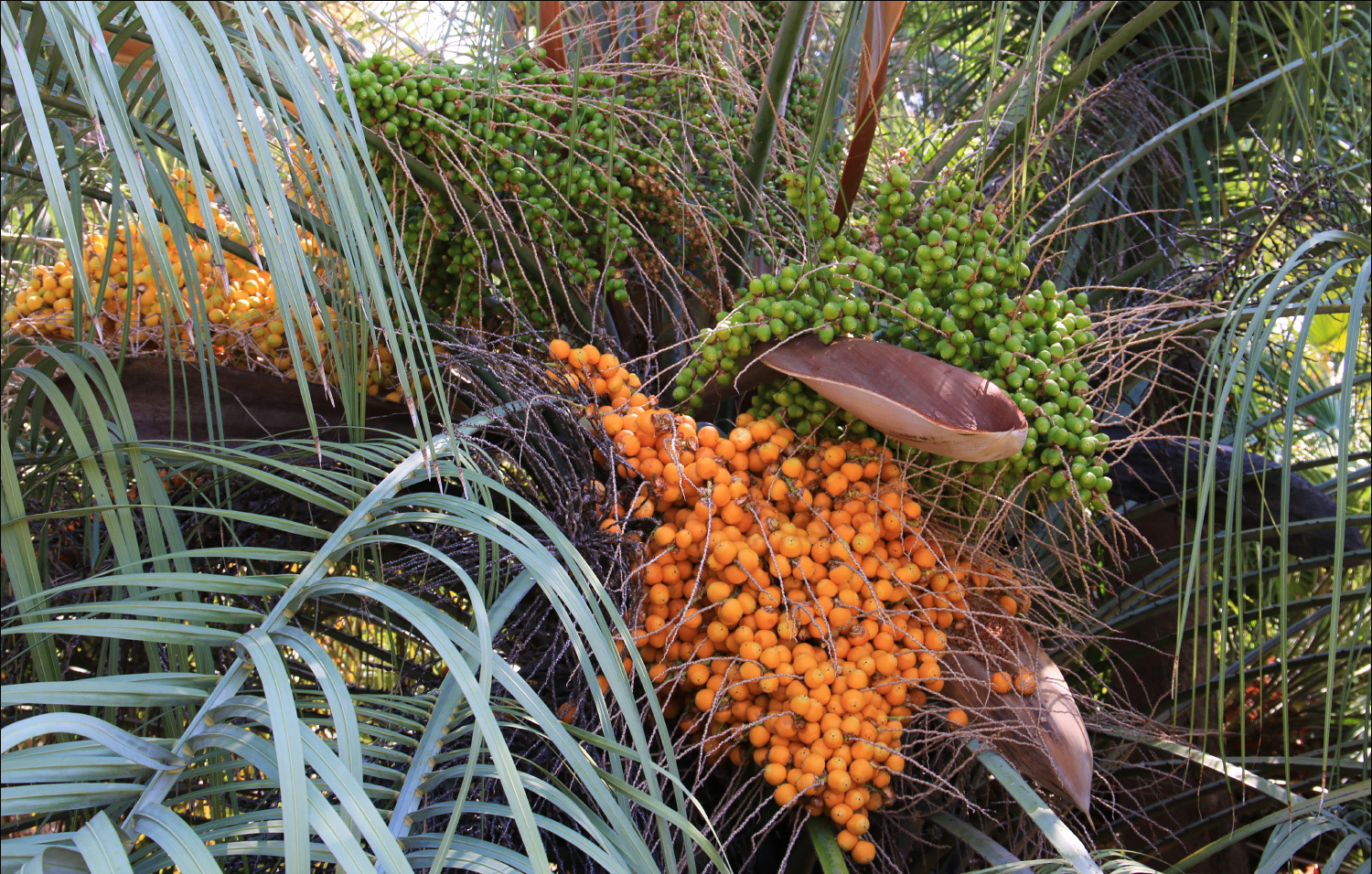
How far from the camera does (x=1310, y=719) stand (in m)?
2.52

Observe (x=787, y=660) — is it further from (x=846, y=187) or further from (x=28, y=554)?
(x=28, y=554)

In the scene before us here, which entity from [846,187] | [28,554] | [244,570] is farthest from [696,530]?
[244,570]

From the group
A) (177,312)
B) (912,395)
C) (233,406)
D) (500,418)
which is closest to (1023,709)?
(912,395)

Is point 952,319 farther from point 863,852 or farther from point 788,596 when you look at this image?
point 863,852

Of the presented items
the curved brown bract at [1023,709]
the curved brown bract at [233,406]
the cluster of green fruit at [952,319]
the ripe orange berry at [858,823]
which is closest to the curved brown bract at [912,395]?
the cluster of green fruit at [952,319]

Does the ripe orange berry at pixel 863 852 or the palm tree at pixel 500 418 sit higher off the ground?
the palm tree at pixel 500 418

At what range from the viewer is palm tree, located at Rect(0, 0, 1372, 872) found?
0.69m

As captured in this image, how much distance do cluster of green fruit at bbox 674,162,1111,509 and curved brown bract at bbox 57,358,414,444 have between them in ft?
1.94

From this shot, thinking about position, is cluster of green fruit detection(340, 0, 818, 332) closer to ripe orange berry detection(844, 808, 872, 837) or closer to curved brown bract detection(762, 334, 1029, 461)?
curved brown bract detection(762, 334, 1029, 461)

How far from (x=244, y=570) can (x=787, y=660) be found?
1003 mm

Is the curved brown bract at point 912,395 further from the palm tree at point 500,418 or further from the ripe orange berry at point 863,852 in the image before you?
the ripe orange berry at point 863,852

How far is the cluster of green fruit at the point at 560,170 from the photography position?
1340mm

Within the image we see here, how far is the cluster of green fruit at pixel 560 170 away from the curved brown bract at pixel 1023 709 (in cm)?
66

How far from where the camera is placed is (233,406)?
1.45 metres
